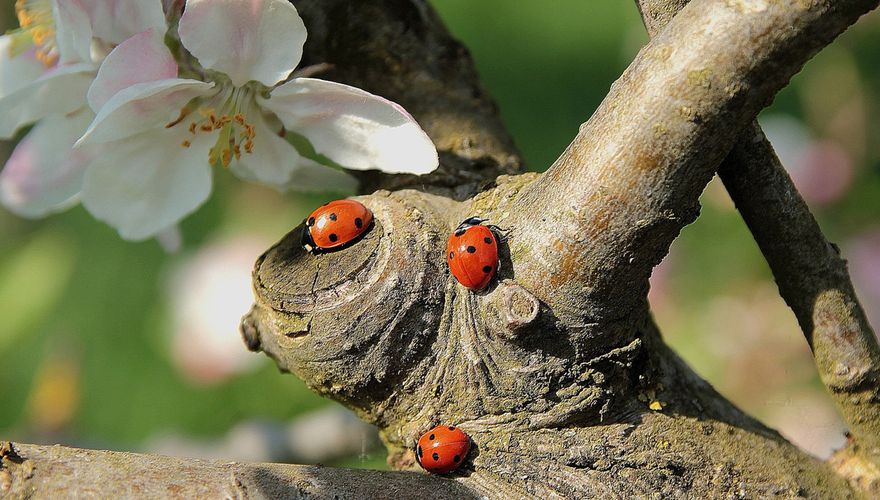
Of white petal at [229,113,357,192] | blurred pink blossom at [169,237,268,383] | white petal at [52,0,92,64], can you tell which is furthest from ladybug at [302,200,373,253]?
blurred pink blossom at [169,237,268,383]


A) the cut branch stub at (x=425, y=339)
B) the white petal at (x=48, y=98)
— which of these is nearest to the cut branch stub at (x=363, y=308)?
the cut branch stub at (x=425, y=339)

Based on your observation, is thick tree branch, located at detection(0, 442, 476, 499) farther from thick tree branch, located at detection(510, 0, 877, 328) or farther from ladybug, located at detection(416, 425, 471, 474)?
thick tree branch, located at detection(510, 0, 877, 328)

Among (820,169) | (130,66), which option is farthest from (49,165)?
(820,169)

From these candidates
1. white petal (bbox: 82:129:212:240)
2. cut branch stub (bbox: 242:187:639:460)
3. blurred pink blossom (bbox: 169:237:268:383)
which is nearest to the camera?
cut branch stub (bbox: 242:187:639:460)

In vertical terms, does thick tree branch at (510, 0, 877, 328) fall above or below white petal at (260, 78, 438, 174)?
above

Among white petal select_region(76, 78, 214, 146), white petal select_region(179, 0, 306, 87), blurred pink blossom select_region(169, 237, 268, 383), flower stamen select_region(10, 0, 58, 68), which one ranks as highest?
white petal select_region(179, 0, 306, 87)

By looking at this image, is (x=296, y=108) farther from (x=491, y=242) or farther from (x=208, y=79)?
→ (x=491, y=242)
